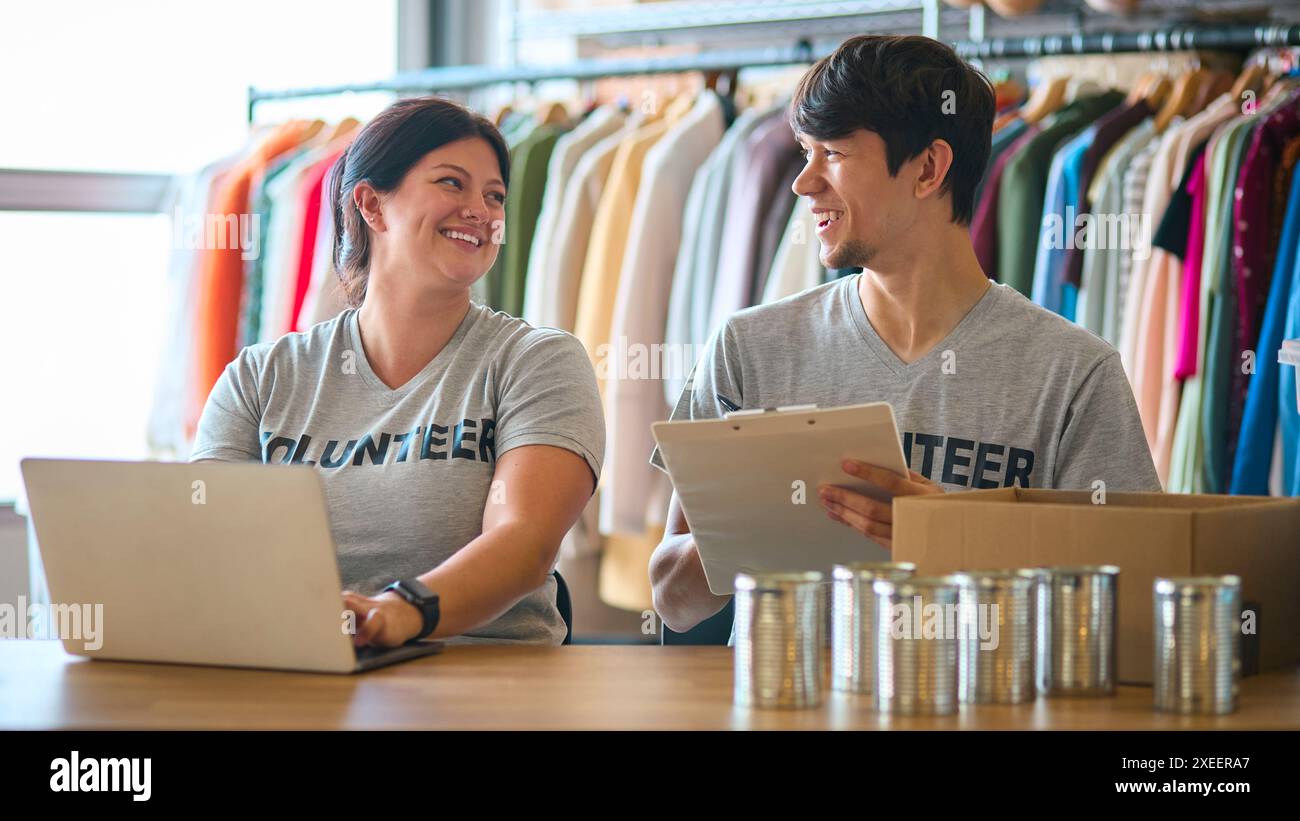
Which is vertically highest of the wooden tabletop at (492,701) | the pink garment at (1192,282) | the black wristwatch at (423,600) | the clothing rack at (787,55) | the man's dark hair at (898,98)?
the clothing rack at (787,55)

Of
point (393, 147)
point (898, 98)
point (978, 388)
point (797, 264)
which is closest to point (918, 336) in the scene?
point (978, 388)

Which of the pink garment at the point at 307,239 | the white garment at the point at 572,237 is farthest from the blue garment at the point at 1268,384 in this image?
the pink garment at the point at 307,239

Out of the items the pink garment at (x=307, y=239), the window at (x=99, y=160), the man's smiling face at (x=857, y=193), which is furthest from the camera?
the window at (x=99, y=160)

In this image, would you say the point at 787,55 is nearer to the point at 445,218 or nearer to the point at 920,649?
the point at 445,218

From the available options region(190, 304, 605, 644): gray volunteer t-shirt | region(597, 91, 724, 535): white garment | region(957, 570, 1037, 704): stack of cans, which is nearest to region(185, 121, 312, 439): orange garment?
region(597, 91, 724, 535): white garment

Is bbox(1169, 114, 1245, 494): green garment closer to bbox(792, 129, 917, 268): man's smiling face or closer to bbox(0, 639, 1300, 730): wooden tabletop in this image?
bbox(792, 129, 917, 268): man's smiling face

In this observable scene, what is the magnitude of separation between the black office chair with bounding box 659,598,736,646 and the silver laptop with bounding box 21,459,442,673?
569mm

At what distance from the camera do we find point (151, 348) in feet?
11.6

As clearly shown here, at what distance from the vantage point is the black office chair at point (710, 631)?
5.87 feet

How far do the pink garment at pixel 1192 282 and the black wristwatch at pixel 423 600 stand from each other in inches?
58.2

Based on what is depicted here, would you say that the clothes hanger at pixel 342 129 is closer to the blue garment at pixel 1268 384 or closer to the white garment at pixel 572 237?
the white garment at pixel 572 237

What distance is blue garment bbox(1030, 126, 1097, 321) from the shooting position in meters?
2.45

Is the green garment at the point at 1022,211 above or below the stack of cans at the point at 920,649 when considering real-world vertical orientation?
above
